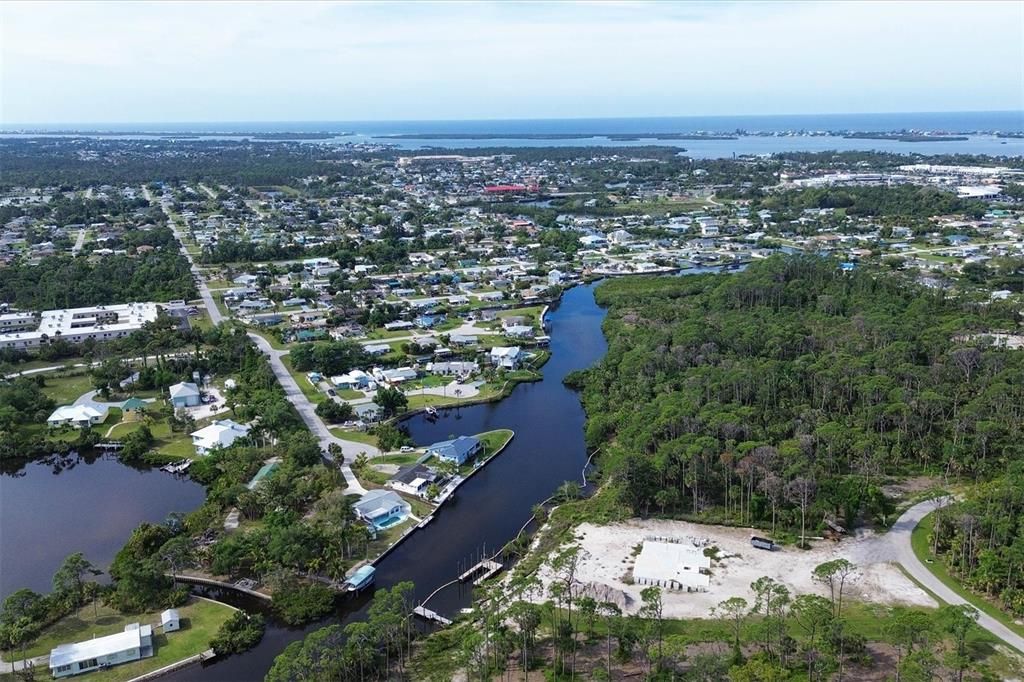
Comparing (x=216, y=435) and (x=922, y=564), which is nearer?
(x=922, y=564)

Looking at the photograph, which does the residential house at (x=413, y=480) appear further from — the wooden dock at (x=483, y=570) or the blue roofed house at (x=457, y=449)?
the wooden dock at (x=483, y=570)

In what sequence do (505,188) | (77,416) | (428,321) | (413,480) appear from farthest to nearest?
1. (505,188)
2. (428,321)
3. (77,416)
4. (413,480)

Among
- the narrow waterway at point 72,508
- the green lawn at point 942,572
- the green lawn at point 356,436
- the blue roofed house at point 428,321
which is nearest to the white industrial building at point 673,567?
the green lawn at point 942,572

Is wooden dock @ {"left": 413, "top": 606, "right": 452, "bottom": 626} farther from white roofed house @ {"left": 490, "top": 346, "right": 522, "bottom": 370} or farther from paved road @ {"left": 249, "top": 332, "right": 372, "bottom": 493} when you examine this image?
white roofed house @ {"left": 490, "top": 346, "right": 522, "bottom": 370}

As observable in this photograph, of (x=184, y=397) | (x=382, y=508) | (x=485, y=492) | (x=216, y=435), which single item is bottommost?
(x=485, y=492)

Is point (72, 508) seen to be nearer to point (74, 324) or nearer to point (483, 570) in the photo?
point (483, 570)

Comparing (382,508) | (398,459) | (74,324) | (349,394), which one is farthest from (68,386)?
(382,508)

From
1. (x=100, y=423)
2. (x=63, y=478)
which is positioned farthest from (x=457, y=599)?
(x=100, y=423)
